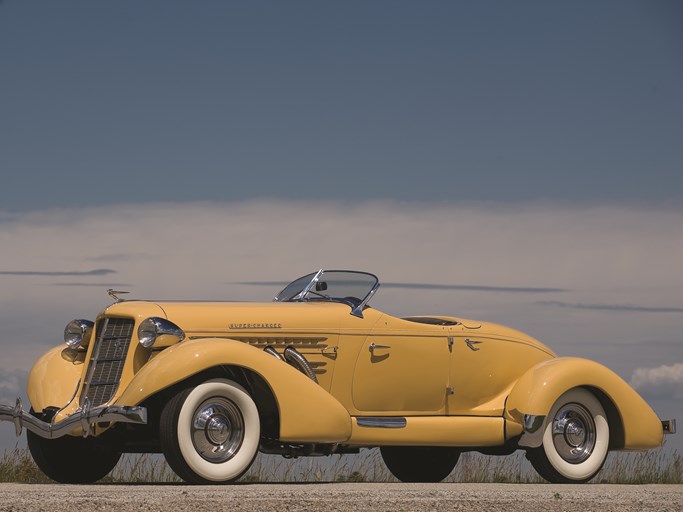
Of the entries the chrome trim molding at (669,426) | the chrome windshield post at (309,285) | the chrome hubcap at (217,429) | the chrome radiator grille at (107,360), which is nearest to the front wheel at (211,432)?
the chrome hubcap at (217,429)

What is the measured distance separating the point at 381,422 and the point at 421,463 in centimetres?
253

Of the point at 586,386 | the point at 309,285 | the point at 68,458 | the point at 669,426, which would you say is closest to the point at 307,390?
the point at 309,285

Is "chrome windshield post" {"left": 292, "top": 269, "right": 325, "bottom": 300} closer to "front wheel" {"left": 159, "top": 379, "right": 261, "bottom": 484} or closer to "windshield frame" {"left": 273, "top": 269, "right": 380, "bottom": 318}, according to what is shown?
"windshield frame" {"left": 273, "top": 269, "right": 380, "bottom": 318}

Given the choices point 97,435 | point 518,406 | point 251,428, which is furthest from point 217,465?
point 518,406

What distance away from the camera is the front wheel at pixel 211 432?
10.2 metres

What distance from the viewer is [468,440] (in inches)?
483

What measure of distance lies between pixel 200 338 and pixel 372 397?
74.4 inches

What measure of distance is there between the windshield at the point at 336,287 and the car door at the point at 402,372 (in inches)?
22.7

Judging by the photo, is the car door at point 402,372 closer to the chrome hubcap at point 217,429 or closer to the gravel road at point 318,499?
the gravel road at point 318,499

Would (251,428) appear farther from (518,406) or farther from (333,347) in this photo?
(518,406)

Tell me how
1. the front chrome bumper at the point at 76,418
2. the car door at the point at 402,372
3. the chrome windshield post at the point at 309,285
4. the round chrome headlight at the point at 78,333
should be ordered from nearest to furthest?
1. the front chrome bumper at the point at 76,418
2. the car door at the point at 402,372
3. the round chrome headlight at the point at 78,333
4. the chrome windshield post at the point at 309,285

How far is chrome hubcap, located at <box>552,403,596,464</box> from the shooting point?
12609 millimetres

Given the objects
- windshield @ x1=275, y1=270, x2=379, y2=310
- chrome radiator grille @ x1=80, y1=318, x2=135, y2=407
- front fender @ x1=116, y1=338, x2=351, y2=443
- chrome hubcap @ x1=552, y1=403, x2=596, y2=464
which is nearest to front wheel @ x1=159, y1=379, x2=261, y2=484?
front fender @ x1=116, y1=338, x2=351, y2=443

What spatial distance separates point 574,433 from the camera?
12703 millimetres
